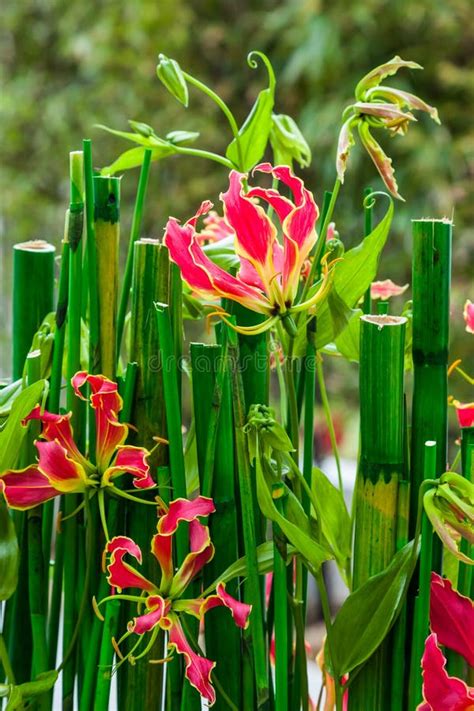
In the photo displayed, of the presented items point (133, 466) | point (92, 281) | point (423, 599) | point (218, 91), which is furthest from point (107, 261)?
point (218, 91)

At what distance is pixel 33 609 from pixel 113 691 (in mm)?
270

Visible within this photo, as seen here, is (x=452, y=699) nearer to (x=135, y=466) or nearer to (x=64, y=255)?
(x=135, y=466)

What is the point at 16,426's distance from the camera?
47 cm

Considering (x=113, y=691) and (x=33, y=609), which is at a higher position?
(x=33, y=609)

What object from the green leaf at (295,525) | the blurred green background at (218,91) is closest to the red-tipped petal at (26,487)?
the green leaf at (295,525)

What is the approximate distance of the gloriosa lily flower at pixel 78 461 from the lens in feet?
1.48

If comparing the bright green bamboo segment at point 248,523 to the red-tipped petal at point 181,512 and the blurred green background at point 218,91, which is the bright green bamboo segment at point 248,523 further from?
the blurred green background at point 218,91

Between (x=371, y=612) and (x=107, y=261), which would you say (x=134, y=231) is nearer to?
(x=107, y=261)

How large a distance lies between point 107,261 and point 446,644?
0.80 feet

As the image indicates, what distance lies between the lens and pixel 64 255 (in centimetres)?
51

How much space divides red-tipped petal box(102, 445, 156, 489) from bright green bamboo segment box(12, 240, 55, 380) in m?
0.13

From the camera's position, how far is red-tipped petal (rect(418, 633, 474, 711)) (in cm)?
42

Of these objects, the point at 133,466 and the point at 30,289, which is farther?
the point at 30,289

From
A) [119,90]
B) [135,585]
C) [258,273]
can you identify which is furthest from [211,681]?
[119,90]
